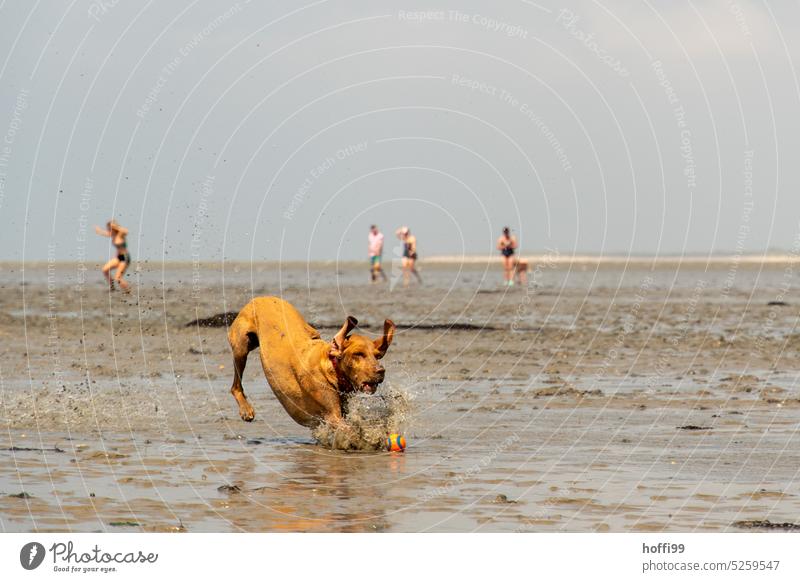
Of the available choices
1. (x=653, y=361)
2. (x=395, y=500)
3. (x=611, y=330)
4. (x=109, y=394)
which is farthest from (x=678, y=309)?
(x=395, y=500)

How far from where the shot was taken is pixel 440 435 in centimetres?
1515

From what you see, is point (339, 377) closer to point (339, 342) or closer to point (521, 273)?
point (339, 342)

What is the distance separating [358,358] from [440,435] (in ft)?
6.16

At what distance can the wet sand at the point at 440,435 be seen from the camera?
10781 mm

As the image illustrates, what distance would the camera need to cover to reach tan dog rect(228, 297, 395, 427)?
1373 cm

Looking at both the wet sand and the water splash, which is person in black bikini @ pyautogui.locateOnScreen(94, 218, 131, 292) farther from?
the water splash

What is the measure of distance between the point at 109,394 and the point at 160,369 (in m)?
3.56

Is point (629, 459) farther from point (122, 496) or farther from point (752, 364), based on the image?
point (752, 364)

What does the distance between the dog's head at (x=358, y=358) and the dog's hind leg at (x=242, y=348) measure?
1685mm

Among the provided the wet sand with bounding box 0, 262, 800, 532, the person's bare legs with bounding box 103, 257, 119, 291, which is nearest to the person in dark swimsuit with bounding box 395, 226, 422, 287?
the person's bare legs with bounding box 103, 257, 119, 291

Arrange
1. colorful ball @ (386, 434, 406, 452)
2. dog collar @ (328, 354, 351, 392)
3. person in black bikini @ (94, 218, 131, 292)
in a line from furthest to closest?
person in black bikini @ (94, 218, 131, 292), colorful ball @ (386, 434, 406, 452), dog collar @ (328, 354, 351, 392)

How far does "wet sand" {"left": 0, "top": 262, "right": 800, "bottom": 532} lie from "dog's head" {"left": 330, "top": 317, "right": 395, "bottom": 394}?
719 millimetres

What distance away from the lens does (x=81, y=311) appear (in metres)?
35.3
